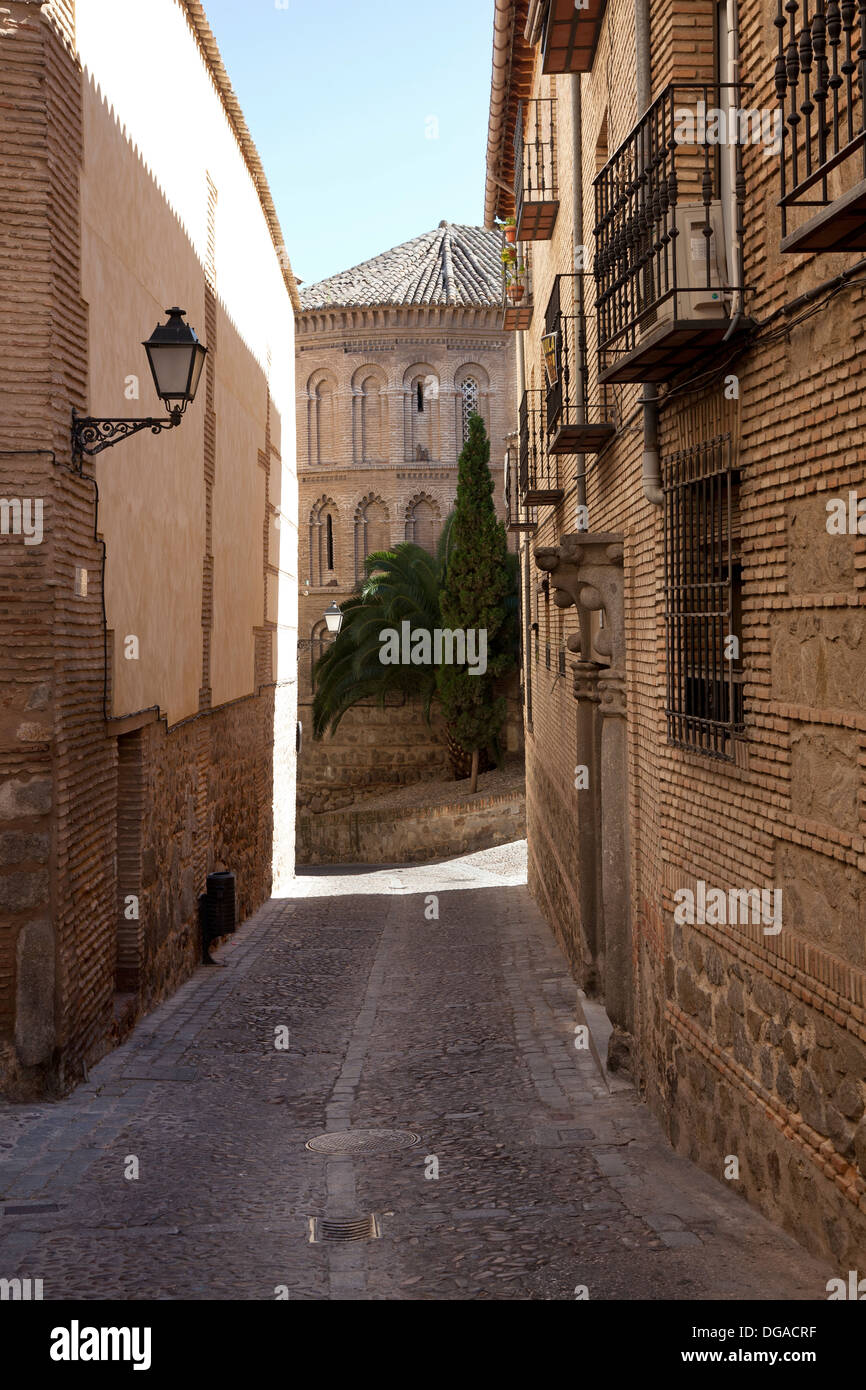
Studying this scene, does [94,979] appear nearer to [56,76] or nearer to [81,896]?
[81,896]

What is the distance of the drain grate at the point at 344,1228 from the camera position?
581cm

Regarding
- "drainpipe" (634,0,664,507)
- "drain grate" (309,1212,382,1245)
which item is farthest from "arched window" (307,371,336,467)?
"drain grate" (309,1212,382,1245)

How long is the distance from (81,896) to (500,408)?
33.7 metres

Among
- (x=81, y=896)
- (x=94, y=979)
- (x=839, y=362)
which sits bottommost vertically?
(x=94, y=979)

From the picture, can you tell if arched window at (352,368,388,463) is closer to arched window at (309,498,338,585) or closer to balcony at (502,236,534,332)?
arched window at (309,498,338,585)

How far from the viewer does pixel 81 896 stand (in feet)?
28.6

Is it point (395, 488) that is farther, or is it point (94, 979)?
point (395, 488)

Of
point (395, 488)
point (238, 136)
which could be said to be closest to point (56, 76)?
point (238, 136)

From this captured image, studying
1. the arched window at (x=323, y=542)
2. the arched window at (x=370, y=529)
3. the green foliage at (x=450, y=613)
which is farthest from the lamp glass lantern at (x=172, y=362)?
the arched window at (x=323, y=542)

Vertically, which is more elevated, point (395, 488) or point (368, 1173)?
point (395, 488)

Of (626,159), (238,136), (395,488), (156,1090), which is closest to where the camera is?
(626,159)

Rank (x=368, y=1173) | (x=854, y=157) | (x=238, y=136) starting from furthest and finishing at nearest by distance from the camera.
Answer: (x=238, y=136)
(x=368, y=1173)
(x=854, y=157)

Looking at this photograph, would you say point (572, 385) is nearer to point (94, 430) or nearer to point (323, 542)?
point (94, 430)

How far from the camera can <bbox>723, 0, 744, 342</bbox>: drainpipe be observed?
5.84m
